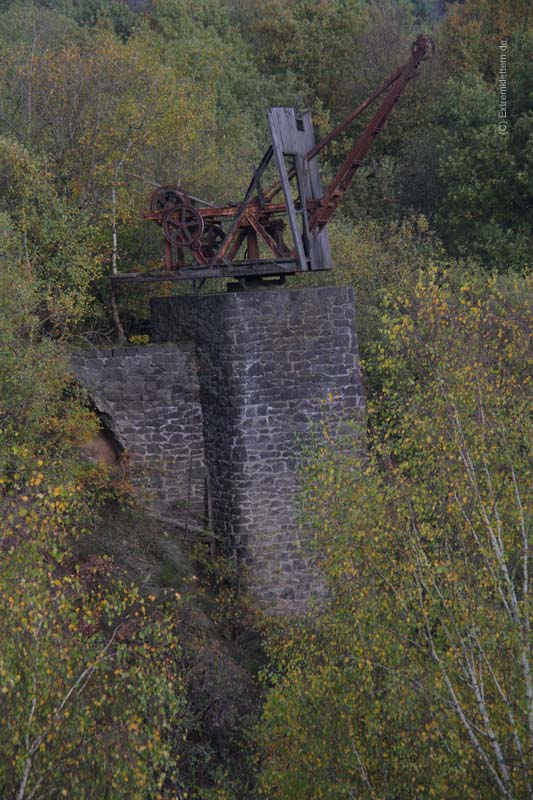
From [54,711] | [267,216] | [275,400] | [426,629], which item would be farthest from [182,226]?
[54,711]

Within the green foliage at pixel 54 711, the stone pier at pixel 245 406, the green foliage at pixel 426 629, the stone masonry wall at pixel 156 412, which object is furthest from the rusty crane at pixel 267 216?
the green foliage at pixel 54 711

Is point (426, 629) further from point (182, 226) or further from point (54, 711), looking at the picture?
point (182, 226)

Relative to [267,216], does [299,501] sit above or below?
below

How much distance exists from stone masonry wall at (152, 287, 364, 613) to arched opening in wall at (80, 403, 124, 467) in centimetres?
180

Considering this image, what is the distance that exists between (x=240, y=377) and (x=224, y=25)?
24048 mm

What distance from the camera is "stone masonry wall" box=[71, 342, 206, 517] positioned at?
15984mm

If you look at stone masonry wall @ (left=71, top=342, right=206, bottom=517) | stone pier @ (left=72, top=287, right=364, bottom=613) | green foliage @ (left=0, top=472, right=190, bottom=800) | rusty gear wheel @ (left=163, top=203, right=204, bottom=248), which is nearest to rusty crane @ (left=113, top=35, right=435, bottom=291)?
rusty gear wheel @ (left=163, top=203, right=204, bottom=248)

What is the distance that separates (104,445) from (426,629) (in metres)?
7.54

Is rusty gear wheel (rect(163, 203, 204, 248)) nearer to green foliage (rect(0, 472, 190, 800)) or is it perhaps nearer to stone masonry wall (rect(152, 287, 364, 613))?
stone masonry wall (rect(152, 287, 364, 613))

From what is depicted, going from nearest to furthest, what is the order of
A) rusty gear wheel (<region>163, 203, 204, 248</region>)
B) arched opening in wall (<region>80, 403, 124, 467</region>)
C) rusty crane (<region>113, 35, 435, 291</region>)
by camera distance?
rusty crane (<region>113, 35, 435, 291</region>) → rusty gear wheel (<region>163, 203, 204, 248</region>) → arched opening in wall (<region>80, 403, 124, 467</region>)

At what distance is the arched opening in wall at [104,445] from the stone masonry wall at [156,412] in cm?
6

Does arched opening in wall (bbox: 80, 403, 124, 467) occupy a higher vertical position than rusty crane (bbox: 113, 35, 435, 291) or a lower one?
lower

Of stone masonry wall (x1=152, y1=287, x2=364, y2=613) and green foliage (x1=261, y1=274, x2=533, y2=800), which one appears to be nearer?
green foliage (x1=261, y1=274, x2=533, y2=800)

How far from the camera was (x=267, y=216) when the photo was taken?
15836 mm
